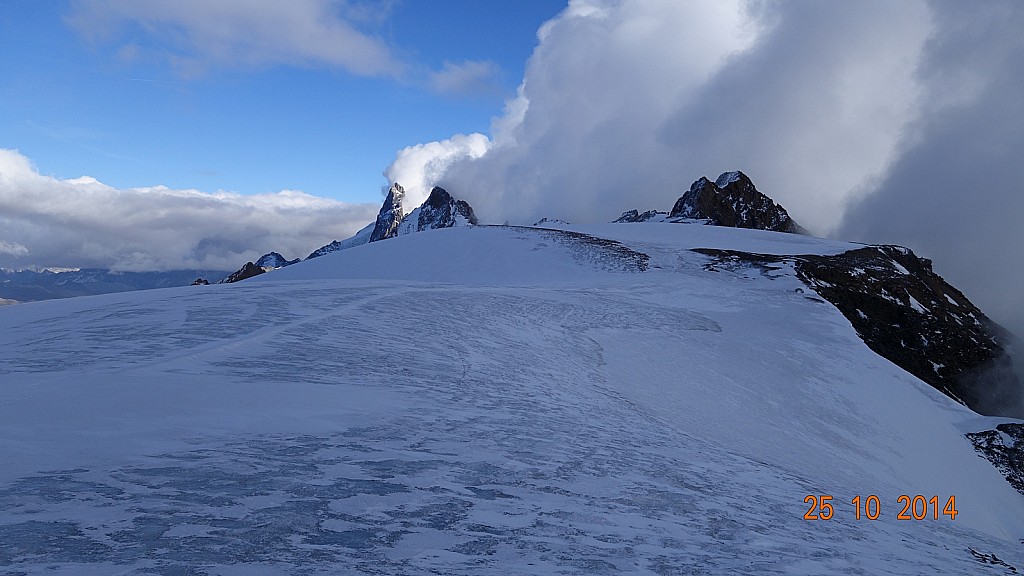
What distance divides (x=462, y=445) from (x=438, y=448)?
1.01 ft

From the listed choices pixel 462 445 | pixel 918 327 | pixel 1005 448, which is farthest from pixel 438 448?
pixel 918 327

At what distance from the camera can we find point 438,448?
5672 millimetres

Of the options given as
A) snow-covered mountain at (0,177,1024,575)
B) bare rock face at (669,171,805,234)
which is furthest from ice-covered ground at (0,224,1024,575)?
bare rock face at (669,171,805,234)

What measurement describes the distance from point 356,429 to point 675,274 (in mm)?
24830

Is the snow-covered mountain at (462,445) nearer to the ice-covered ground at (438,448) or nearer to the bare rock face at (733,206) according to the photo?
the ice-covered ground at (438,448)

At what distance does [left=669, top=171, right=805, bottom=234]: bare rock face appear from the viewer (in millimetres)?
82375

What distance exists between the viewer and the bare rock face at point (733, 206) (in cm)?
8238

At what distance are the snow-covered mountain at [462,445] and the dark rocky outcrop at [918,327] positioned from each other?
9609 millimetres

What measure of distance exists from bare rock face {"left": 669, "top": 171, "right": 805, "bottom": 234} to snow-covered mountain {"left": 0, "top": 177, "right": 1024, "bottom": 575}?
67861 mm

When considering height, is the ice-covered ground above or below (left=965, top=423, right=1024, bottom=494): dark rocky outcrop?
above
